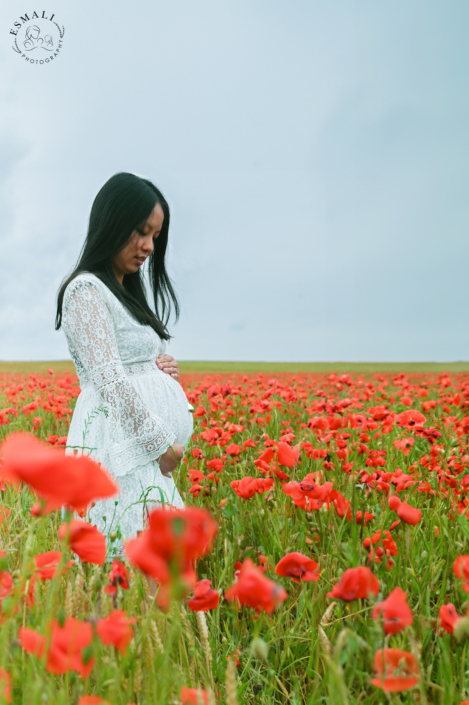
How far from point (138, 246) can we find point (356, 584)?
1.86 m

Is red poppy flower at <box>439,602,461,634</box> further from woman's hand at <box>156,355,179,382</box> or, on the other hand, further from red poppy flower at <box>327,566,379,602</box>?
woman's hand at <box>156,355,179,382</box>

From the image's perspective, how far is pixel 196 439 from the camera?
3604 millimetres

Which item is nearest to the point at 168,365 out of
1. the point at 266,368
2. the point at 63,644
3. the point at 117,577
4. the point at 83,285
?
the point at 83,285

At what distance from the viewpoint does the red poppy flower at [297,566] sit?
0.96 metres

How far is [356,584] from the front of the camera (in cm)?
87

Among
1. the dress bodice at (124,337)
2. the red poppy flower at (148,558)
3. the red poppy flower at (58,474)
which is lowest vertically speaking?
the red poppy flower at (148,558)

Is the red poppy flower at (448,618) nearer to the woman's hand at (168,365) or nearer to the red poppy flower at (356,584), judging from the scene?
the red poppy flower at (356,584)

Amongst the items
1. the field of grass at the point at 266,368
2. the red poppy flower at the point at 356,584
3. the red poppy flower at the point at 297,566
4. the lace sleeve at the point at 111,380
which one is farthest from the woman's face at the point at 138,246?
the field of grass at the point at 266,368

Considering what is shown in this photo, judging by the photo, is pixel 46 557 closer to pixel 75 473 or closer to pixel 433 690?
pixel 75 473

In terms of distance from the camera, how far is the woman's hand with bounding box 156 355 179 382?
2484 mm

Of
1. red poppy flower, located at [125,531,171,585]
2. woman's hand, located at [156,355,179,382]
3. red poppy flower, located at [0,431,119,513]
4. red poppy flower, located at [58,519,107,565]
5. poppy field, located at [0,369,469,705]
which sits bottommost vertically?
poppy field, located at [0,369,469,705]

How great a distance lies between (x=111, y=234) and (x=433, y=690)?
2059 mm

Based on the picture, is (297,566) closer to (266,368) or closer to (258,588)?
(258,588)

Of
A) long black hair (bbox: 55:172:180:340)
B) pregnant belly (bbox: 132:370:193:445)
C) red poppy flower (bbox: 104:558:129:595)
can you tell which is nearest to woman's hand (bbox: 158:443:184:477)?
pregnant belly (bbox: 132:370:193:445)
